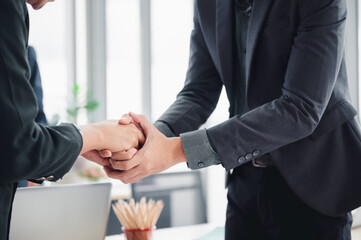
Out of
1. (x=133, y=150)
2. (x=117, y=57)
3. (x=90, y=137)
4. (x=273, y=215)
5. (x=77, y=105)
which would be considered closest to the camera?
(x=90, y=137)

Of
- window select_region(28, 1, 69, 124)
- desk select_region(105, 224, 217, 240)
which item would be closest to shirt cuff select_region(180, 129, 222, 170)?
desk select_region(105, 224, 217, 240)

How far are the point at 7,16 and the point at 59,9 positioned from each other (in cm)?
386

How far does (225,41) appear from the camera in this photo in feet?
4.73

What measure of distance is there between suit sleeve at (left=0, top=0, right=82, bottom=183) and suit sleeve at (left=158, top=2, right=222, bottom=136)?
738 mm

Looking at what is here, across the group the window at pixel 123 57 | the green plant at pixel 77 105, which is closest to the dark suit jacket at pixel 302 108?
the green plant at pixel 77 105

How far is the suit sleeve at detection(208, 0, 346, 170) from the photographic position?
4.24 feet

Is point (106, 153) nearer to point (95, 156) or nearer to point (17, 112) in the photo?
point (95, 156)

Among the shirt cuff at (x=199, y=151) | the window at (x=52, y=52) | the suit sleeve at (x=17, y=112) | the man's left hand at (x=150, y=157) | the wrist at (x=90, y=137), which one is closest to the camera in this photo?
the suit sleeve at (x=17, y=112)

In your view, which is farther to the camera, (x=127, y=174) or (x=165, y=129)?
(x=165, y=129)

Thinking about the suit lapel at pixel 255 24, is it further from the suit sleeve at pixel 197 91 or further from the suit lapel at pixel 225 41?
the suit sleeve at pixel 197 91

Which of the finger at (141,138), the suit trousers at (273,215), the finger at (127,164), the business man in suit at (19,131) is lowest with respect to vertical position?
the suit trousers at (273,215)

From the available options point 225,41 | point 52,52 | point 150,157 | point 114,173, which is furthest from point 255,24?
point 52,52

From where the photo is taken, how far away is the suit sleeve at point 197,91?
1.67 metres

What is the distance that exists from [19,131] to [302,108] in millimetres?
748
